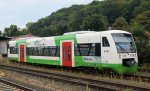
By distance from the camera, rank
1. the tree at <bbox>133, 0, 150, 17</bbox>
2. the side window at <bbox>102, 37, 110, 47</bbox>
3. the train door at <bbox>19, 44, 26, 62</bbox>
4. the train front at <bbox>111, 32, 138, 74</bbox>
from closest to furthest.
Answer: the train front at <bbox>111, 32, 138, 74</bbox>, the side window at <bbox>102, 37, 110, 47</bbox>, the train door at <bbox>19, 44, 26, 62</bbox>, the tree at <bbox>133, 0, 150, 17</bbox>

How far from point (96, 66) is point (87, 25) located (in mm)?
64095

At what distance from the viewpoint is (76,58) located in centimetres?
2252

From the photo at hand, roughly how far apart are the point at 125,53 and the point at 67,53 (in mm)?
5841

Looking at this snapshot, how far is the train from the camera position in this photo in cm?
1905

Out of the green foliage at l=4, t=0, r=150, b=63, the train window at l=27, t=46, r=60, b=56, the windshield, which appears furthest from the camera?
the green foliage at l=4, t=0, r=150, b=63

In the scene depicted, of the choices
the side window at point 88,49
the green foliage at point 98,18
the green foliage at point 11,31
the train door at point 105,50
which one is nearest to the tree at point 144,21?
the green foliage at point 98,18

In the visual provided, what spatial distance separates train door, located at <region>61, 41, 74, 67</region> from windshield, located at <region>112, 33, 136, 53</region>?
4470 millimetres

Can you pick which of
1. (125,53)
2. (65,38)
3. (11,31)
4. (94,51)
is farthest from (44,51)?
(11,31)

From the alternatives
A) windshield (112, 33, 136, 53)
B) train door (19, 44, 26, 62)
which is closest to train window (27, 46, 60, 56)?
train door (19, 44, 26, 62)

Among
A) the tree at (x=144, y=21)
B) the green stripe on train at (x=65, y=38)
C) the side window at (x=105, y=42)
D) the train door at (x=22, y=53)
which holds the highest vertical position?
the tree at (x=144, y=21)

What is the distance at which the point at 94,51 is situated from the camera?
812 inches

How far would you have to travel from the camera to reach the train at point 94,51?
62.5ft

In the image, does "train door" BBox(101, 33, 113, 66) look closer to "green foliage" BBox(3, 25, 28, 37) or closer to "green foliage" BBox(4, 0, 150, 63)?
"green foliage" BBox(4, 0, 150, 63)

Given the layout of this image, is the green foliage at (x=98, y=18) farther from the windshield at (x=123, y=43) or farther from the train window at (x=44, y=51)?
the windshield at (x=123, y=43)
